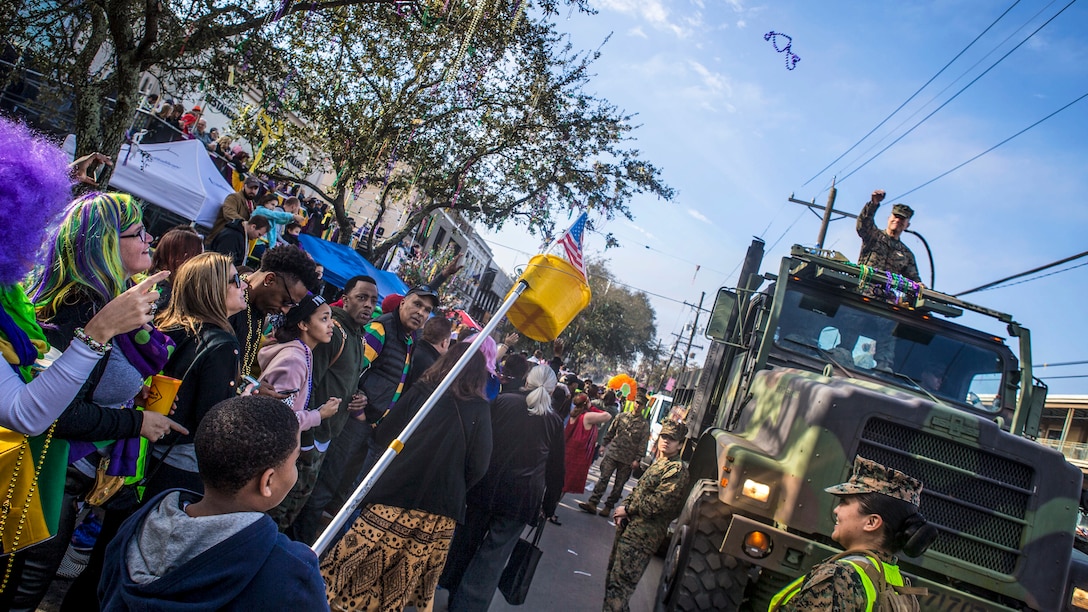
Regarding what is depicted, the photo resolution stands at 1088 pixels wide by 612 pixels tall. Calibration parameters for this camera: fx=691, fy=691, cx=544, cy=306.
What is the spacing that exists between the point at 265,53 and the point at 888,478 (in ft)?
34.5

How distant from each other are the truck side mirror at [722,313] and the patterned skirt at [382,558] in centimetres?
337

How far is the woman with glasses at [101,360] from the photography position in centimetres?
255

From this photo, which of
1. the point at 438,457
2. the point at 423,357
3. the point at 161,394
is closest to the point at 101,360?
the point at 161,394

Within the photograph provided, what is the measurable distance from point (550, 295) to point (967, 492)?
304 centimetres

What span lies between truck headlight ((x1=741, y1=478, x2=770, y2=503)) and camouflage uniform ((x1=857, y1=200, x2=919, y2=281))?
127 inches

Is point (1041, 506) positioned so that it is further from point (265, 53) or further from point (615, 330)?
point (615, 330)

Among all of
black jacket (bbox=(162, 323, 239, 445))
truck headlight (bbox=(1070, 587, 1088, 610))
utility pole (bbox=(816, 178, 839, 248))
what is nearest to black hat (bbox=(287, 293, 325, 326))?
black jacket (bbox=(162, 323, 239, 445))

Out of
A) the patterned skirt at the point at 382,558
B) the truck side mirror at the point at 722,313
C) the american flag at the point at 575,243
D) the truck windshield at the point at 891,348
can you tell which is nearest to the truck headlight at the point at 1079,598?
the truck windshield at the point at 891,348

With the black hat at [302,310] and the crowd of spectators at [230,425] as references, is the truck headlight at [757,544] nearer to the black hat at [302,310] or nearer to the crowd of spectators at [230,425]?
the crowd of spectators at [230,425]

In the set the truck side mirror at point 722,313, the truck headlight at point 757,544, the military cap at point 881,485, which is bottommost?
the truck headlight at point 757,544

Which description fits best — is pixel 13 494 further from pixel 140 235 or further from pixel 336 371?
pixel 336 371

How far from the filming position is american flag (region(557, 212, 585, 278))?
15.2 ft

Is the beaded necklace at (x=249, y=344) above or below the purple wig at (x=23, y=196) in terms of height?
below

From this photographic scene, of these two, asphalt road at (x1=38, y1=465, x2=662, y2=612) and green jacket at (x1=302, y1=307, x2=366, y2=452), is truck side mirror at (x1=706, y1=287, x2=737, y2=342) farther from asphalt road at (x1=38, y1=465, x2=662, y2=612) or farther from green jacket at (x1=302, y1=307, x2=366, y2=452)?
green jacket at (x1=302, y1=307, x2=366, y2=452)
